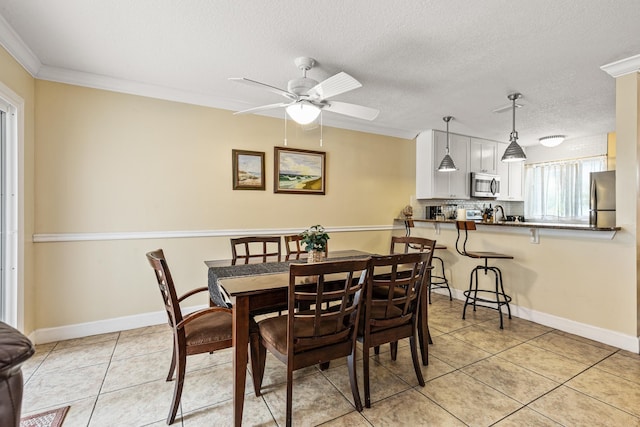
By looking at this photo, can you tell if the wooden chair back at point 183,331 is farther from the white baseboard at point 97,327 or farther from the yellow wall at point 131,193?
the white baseboard at point 97,327

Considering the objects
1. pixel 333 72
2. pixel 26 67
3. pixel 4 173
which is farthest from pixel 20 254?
pixel 333 72

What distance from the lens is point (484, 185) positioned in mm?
5465

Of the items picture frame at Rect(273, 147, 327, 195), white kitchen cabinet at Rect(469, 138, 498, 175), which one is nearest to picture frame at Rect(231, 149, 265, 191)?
picture frame at Rect(273, 147, 327, 195)

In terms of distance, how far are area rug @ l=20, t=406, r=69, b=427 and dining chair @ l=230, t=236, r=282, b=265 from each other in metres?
1.41

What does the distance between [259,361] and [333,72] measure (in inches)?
98.6

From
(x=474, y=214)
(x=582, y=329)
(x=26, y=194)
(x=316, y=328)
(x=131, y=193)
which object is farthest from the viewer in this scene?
(x=474, y=214)

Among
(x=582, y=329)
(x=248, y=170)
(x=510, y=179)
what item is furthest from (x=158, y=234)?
(x=510, y=179)

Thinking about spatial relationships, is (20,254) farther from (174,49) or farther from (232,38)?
(232,38)

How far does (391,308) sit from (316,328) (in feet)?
2.06

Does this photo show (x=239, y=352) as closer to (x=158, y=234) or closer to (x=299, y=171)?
(x=158, y=234)

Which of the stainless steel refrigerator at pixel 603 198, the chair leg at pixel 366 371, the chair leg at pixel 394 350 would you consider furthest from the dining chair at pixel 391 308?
the stainless steel refrigerator at pixel 603 198

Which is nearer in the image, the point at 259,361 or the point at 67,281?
the point at 259,361

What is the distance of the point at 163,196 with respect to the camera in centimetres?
321

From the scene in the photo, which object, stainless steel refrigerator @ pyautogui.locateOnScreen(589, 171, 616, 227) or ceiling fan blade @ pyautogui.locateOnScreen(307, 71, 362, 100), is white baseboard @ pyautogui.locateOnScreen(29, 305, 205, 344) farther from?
stainless steel refrigerator @ pyautogui.locateOnScreen(589, 171, 616, 227)
